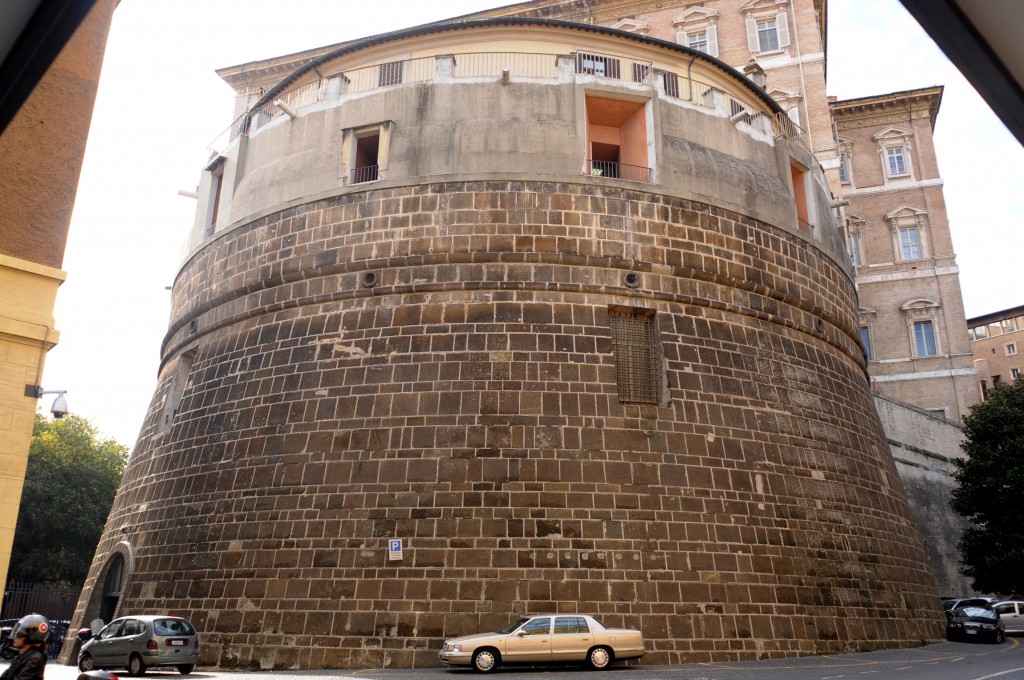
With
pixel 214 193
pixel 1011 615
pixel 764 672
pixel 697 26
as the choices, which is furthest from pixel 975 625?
pixel 697 26

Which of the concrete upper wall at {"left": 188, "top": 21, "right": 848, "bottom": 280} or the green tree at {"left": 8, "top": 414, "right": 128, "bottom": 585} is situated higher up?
the concrete upper wall at {"left": 188, "top": 21, "right": 848, "bottom": 280}

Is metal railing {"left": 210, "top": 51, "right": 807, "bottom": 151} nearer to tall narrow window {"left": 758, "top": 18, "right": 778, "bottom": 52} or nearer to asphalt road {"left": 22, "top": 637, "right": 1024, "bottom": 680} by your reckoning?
asphalt road {"left": 22, "top": 637, "right": 1024, "bottom": 680}

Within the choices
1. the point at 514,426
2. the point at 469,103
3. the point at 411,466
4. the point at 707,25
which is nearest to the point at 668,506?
the point at 514,426

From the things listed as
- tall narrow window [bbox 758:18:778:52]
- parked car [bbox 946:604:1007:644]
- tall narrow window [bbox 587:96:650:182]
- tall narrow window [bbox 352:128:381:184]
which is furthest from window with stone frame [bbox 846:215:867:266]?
tall narrow window [bbox 352:128:381:184]

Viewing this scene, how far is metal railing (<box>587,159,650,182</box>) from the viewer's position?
16.2 metres

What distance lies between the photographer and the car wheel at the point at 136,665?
458 inches

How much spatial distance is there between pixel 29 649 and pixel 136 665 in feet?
23.0

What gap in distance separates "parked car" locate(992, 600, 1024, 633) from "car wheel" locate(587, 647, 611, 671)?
17372mm

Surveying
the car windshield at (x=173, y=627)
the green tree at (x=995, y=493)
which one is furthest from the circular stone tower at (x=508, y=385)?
the green tree at (x=995, y=493)

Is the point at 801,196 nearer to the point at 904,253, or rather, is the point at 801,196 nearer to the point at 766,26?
the point at 766,26

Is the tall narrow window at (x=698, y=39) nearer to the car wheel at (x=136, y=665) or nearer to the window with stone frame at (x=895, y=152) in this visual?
the window with stone frame at (x=895, y=152)

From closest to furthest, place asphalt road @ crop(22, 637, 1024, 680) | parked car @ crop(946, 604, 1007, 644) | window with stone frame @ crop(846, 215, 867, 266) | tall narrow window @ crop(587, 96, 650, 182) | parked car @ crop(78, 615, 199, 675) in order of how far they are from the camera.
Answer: asphalt road @ crop(22, 637, 1024, 680)
parked car @ crop(78, 615, 199, 675)
tall narrow window @ crop(587, 96, 650, 182)
parked car @ crop(946, 604, 1007, 644)
window with stone frame @ crop(846, 215, 867, 266)

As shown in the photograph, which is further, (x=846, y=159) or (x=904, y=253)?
(x=846, y=159)

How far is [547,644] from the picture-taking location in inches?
435
